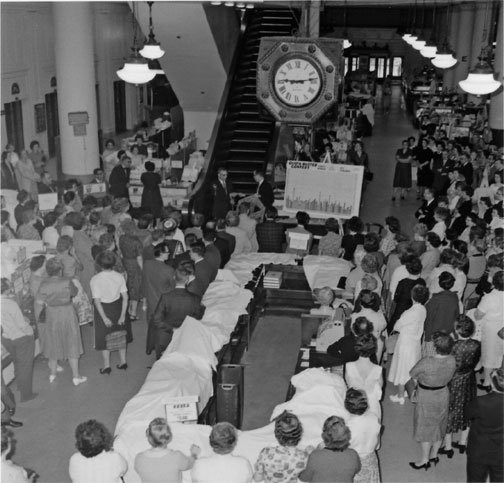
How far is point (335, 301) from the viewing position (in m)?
8.12

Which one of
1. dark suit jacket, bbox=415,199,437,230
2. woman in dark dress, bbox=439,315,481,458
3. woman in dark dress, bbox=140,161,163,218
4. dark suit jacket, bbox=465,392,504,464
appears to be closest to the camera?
dark suit jacket, bbox=465,392,504,464

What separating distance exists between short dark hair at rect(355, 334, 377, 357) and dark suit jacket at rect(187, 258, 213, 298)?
2607 millimetres

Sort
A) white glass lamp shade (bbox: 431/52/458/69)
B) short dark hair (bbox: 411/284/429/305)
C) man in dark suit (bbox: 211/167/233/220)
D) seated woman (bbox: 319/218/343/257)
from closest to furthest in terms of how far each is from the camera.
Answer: short dark hair (bbox: 411/284/429/305), seated woman (bbox: 319/218/343/257), man in dark suit (bbox: 211/167/233/220), white glass lamp shade (bbox: 431/52/458/69)

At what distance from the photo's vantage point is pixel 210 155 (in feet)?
50.4

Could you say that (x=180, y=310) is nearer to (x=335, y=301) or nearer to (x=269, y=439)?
(x=335, y=301)

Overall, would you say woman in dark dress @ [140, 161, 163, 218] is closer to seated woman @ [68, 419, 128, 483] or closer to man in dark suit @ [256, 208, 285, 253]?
man in dark suit @ [256, 208, 285, 253]

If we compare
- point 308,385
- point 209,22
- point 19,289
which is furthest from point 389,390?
point 209,22

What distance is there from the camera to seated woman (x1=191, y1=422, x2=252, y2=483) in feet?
15.7

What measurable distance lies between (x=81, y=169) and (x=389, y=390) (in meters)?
9.54

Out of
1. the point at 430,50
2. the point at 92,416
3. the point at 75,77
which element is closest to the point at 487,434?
the point at 92,416

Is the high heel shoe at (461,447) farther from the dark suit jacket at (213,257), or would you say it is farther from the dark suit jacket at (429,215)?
the dark suit jacket at (429,215)

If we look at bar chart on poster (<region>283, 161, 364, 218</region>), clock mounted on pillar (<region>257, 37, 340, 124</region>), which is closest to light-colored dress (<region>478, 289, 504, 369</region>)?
clock mounted on pillar (<region>257, 37, 340, 124</region>)

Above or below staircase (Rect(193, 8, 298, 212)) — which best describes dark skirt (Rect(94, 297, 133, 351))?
below

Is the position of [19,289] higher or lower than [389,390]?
higher
